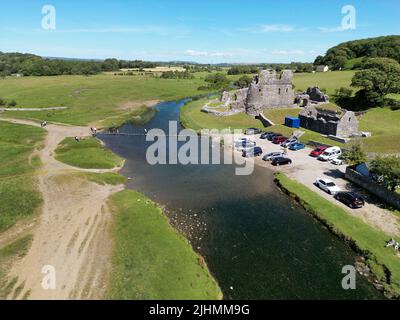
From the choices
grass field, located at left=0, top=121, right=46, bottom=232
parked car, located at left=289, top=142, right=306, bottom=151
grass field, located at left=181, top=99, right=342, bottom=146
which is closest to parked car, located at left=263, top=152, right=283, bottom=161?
parked car, located at left=289, top=142, right=306, bottom=151

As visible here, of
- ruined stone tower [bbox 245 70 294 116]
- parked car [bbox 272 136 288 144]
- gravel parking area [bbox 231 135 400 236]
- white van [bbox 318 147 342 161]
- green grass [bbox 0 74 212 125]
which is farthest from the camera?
green grass [bbox 0 74 212 125]

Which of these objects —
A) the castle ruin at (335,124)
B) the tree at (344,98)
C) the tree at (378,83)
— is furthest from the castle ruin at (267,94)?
the tree at (378,83)

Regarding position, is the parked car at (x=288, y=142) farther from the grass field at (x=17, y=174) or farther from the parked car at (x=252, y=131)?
the grass field at (x=17, y=174)

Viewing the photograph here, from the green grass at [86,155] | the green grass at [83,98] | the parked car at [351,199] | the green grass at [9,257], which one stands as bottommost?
the green grass at [9,257]

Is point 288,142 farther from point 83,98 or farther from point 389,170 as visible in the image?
point 83,98

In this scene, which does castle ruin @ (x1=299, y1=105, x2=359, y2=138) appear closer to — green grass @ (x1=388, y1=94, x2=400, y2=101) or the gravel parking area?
the gravel parking area
